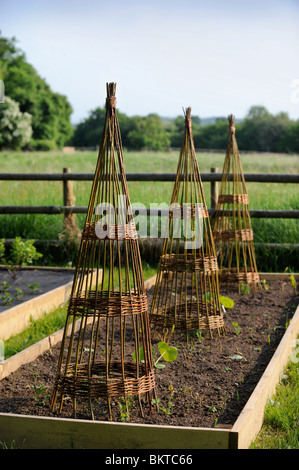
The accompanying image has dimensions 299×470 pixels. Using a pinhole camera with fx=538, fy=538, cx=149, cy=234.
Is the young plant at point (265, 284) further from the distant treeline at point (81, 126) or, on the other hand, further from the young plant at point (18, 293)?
the distant treeline at point (81, 126)

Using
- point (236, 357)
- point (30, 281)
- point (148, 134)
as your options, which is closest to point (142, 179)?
point (30, 281)

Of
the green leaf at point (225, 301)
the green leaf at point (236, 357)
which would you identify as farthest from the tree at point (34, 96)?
the green leaf at point (236, 357)

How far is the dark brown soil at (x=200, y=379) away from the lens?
247 centimetres

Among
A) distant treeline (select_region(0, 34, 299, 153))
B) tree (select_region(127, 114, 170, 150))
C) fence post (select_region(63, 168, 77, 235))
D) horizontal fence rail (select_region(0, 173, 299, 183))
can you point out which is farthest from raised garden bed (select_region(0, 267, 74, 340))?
tree (select_region(127, 114, 170, 150))

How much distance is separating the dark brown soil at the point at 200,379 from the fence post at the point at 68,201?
2796 mm

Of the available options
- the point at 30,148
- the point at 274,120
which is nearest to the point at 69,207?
the point at 274,120

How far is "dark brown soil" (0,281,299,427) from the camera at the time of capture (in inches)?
97.2

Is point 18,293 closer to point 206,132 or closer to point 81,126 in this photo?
point 206,132

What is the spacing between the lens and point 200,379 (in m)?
2.93

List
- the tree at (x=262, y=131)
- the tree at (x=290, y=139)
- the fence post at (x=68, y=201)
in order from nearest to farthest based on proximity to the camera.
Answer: the fence post at (x=68, y=201), the tree at (x=290, y=139), the tree at (x=262, y=131)

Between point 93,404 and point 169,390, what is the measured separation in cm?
42
